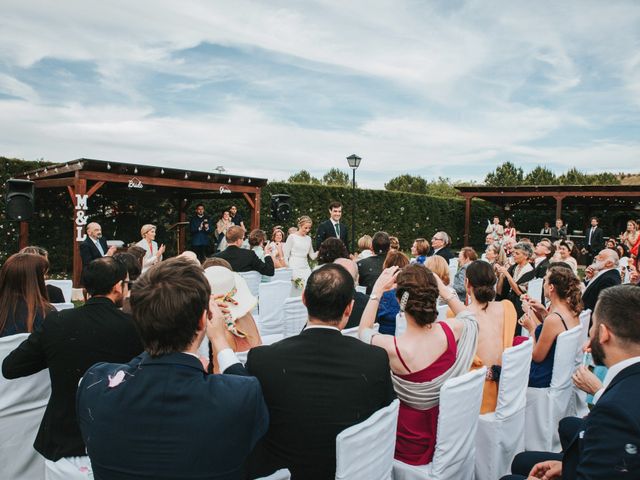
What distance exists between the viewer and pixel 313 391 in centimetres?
160

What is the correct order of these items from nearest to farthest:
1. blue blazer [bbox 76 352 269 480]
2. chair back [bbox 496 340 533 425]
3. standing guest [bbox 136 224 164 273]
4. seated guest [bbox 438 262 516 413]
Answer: blue blazer [bbox 76 352 269 480]
chair back [bbox 496 340 533 425]
seated guest [bbox 438 262 516 413]
standing guest [bbox 136 224 164 273]

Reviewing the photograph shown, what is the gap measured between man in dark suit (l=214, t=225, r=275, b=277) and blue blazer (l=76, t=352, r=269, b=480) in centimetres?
410

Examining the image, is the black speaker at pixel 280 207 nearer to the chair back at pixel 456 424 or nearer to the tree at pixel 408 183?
the chair back at pixel 456 424

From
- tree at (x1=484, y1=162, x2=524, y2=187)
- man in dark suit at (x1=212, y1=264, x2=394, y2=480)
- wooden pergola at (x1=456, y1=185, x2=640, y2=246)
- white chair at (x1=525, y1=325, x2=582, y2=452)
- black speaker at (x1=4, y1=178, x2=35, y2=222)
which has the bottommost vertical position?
white chair at (x1=525, y1=325, x2=582, y2=452)

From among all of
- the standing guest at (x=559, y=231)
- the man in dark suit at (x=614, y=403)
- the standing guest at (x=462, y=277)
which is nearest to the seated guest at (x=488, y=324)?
the man in dark suit at (x=614, y=403)

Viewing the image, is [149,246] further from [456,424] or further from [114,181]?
[456,424]

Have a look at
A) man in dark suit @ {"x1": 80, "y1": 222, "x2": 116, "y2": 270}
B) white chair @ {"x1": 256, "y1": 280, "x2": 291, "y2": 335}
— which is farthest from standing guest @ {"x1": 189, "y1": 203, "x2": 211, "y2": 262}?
white chair @ {"x1": 256, "y1": 280, "x2": 291, "y2": 335}

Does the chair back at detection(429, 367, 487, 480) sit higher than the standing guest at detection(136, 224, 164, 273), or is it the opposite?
the standing guest at detection(136, 224, 164, 273)

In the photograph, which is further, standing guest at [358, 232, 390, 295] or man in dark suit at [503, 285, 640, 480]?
standing guest at [358, 232, 390, 295]

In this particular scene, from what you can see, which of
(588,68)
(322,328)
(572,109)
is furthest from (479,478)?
(572,109)

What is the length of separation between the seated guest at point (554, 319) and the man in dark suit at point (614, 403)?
5.53 feet

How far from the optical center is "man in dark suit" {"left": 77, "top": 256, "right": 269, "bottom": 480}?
1.23 m

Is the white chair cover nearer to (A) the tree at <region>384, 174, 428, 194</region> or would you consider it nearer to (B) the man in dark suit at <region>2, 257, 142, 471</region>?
(B) the man in dark suit at <region>2, 257, 142, 471</region>

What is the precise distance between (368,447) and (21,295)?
89.4 inches
